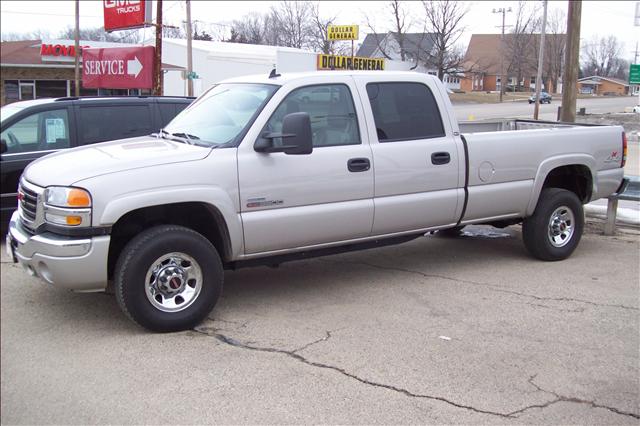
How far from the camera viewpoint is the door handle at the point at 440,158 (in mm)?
6164

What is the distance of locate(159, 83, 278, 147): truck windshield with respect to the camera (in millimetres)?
5453

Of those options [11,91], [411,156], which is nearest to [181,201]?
[411,156]

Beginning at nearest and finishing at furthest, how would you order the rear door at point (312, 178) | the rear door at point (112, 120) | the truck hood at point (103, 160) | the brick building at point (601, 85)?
1. the truck hood at point (103, 160)
2. the rear door at point (312, 178)
3. the rear door at point (112, 120)
4. the brick building at point (601, 85)

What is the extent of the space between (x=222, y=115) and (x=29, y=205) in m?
1.75

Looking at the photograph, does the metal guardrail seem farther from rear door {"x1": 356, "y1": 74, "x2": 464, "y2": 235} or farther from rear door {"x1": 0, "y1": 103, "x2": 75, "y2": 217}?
rear door {"x1": 0, "y1": 103, "x2": 75, "y2": 217}

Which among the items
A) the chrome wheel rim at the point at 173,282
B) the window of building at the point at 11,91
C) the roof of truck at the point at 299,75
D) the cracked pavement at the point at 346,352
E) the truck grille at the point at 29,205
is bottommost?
the cracked pavement at the point at 346,352

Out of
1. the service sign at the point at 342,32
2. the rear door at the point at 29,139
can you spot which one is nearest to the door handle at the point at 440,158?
the rear door at the point at 29,139

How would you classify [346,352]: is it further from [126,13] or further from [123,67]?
[126,13]

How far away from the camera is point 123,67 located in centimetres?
2091

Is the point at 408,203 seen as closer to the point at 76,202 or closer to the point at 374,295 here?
the point at 374,295

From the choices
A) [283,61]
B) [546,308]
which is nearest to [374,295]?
[546,308]

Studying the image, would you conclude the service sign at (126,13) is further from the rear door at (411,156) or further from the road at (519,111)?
the rear door at (411,156)

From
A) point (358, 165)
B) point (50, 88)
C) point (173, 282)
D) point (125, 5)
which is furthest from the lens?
point (50, 88)

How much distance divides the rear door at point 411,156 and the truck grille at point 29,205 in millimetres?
2809
